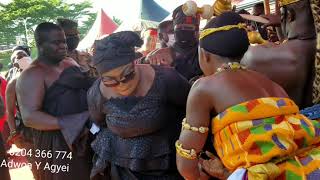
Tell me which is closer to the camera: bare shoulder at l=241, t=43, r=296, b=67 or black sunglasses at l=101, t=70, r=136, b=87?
bare shoulder at l=241, t=43, r=296, b=67

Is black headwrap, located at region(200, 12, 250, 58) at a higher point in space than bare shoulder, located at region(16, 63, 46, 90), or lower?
higher

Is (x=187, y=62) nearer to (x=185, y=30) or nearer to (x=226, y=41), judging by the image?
(x=185, y=30)

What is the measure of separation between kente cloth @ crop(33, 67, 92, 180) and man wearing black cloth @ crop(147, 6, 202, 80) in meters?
0.65

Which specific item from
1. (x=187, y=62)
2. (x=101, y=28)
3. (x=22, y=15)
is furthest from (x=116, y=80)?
(x=22, y=15)

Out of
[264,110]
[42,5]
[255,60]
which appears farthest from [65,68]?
[42,5]

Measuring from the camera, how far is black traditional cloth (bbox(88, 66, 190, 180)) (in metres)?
2.21

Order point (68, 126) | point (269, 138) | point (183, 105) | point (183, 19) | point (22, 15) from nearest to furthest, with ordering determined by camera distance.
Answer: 1. point (269, 138)
2. point (183, 105)
3. point (68, 126)
4. point (183, 19)
5. point (22, 15)

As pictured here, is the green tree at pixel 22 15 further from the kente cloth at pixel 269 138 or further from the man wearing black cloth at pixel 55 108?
the kente cloth at pixel 269 138

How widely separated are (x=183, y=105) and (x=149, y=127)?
0.26 m

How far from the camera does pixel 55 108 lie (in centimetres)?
292

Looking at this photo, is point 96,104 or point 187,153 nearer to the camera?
point 187,153

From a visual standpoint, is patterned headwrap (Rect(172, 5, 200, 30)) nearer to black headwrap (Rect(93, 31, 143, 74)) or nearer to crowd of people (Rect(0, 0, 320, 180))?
crowd of people (Rect(0, 0, 320, 180))

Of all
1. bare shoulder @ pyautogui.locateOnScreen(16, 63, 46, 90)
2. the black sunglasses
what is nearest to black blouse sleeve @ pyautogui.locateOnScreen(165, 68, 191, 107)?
the black sunglasses

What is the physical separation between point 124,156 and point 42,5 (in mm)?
23955
